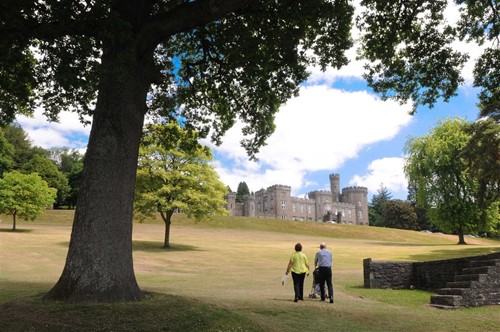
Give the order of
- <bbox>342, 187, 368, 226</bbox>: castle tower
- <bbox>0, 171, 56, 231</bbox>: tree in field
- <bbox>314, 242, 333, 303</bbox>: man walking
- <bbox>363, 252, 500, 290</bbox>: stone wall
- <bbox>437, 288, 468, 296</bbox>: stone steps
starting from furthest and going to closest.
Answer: <bbox>342, 187, 368, 226</bbox>: castle tower → <bbox>0, 171, 56, 231</bbox>: tree in field → <bbox>363, 252, 500, 290</bbox>: stone wall → <bbox>314, 242, 333, 303</bbox>: man walking → <bbox>437, 288, 468, 296</bbox>: stone steps

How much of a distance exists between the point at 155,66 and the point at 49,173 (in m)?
84.1

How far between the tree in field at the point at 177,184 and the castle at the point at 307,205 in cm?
8717

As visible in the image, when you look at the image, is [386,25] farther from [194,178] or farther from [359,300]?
[194,178]

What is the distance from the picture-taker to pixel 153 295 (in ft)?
35.0

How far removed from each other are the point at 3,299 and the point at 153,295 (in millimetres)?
4489

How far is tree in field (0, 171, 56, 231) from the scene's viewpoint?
1927 inches

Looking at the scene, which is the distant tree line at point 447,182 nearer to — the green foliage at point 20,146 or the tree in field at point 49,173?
the tree in field at point 49,173

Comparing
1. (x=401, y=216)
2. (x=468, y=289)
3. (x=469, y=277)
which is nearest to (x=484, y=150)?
(x=469, y=277)

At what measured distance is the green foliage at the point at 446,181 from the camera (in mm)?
54344

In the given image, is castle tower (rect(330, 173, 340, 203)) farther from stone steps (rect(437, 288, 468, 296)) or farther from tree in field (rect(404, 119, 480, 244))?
stone steps (rect(437, 288, 468, 296))

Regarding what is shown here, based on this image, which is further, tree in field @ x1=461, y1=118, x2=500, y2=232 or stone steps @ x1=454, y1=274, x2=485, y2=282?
tree in field @ x1=461, y1=118, x2=500, y2=232

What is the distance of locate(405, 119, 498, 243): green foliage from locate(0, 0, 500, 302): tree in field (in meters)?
43.6

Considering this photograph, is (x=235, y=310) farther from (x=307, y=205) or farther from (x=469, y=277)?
(x=307, y=205)

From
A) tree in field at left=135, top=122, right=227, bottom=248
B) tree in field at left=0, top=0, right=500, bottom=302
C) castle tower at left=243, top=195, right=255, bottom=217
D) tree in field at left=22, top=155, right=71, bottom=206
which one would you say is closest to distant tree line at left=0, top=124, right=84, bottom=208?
tree in field at left=22, top=155, right=71, bottom=206
